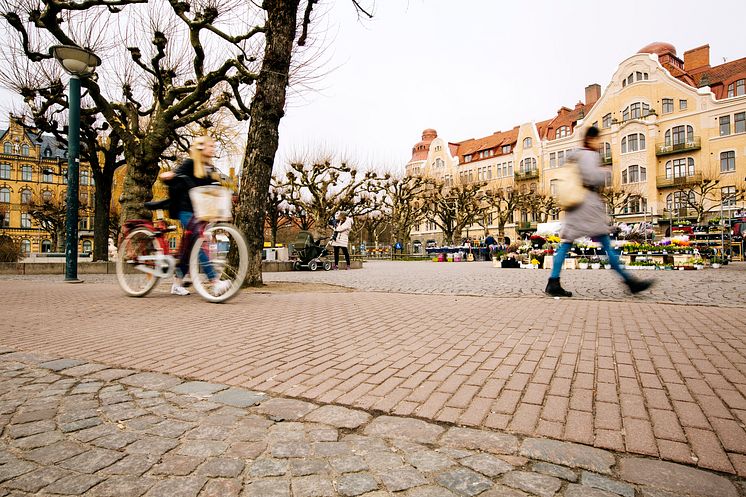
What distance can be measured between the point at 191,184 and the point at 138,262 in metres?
1.72

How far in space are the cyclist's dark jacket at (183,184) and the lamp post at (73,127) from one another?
17.8 ft

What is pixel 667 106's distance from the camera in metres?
47.6

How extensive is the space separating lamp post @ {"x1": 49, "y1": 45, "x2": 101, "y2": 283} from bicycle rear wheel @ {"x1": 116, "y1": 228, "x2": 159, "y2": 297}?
4039 mm

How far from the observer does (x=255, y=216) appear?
8305mm

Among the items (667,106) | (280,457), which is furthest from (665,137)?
(280,457)

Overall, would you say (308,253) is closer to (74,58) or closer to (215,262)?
(74,58)

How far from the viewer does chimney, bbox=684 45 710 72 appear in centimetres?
5244

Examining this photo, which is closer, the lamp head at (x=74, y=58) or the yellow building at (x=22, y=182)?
the lamp head at (x=74, y=58)

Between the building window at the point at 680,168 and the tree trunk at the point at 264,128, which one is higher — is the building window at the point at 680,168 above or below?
above

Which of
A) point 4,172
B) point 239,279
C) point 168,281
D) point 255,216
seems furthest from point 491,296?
point 4,172

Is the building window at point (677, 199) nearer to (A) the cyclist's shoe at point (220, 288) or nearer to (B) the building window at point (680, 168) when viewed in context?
(B) the building window at point (680, 168)

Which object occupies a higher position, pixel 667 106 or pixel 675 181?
pixel 667 106

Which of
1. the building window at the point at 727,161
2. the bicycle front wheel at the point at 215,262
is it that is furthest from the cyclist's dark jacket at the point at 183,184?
the building window at the point at 727,161

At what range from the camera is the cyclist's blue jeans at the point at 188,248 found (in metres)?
6.02
